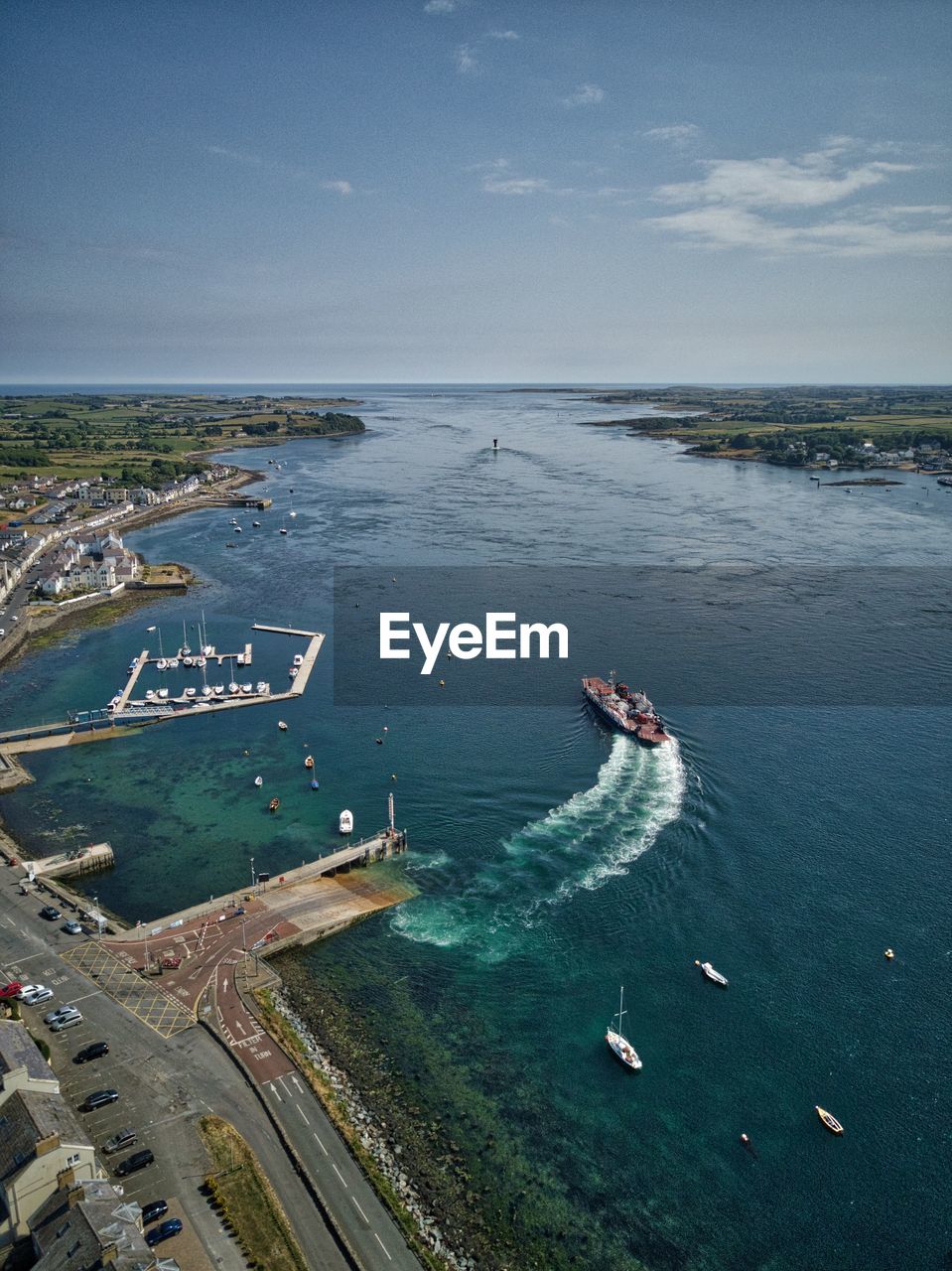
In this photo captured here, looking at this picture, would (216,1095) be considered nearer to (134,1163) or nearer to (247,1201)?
(134,1163)

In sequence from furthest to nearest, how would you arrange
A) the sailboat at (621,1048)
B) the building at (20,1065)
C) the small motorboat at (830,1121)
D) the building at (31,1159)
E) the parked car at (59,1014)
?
the sailboat at (621,1048) → the parked car at (59,1014) → the small motorboat at (830,1121) → the building at (20,1065) → the building at (31,1159)

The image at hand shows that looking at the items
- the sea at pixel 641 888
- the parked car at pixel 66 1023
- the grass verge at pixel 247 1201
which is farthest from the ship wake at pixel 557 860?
the parked car at pixel 66 1023

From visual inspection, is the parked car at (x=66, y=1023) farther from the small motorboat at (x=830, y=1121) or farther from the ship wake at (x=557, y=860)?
the small motorboat at (x=830, y=1121)

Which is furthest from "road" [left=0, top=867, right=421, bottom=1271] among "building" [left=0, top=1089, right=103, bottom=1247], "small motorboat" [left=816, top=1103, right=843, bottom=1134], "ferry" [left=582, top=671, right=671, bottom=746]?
"ferry" [left=582, top=671, right=671, bottom=746]

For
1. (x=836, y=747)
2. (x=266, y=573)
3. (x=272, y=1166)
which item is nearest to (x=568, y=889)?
(x=272, y=1166)

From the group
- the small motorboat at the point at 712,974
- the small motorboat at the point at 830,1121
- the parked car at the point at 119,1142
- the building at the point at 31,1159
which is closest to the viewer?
the building at the point at 31,1159

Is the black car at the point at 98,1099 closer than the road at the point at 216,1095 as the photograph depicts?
No

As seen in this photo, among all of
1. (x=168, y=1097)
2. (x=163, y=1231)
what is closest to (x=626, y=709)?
(x=168, y=1097)
